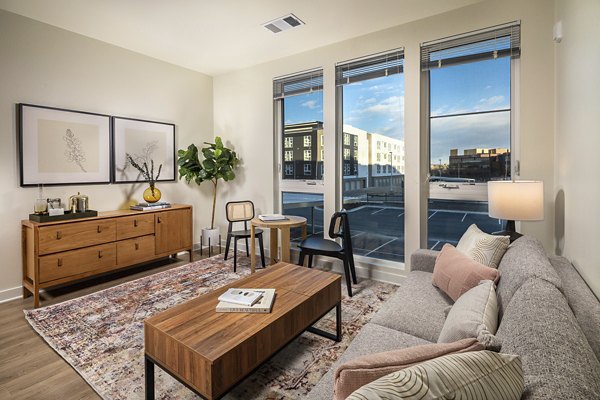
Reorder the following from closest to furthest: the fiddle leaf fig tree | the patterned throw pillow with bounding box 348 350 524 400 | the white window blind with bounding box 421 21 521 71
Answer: the patterned throw pillow with bounding box 348 350 524 400 → the white window blind with bounding box 421 21 521 71 → the fiddle leaf fig tree

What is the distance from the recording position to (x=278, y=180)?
14.8 ft

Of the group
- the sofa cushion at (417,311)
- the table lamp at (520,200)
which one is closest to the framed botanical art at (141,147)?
the sofa cushion at (417,311)

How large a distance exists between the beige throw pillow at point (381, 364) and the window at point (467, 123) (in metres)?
2.59

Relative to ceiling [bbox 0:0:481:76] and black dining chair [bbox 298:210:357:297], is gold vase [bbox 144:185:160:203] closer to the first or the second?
ceiling [bbox 0:0:481:76]

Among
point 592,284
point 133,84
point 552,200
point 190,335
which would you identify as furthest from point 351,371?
point 133,84

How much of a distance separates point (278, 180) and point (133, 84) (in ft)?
7.62

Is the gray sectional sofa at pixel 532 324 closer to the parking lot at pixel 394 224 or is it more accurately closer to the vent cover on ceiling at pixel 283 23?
the parking lot at pixel 394 224

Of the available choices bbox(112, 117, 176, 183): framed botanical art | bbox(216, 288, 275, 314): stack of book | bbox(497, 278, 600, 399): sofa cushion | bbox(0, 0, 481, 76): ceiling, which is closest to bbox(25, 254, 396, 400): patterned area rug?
bbox(216, 288, 275, 314): stack of book

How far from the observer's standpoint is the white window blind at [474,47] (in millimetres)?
2787

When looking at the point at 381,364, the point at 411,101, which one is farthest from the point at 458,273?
the point at 411,101

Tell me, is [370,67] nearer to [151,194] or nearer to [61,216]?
[151,194]

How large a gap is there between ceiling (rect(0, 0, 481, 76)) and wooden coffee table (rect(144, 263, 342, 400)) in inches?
106

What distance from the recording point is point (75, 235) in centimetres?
312

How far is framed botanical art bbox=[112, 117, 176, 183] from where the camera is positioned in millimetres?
3914
